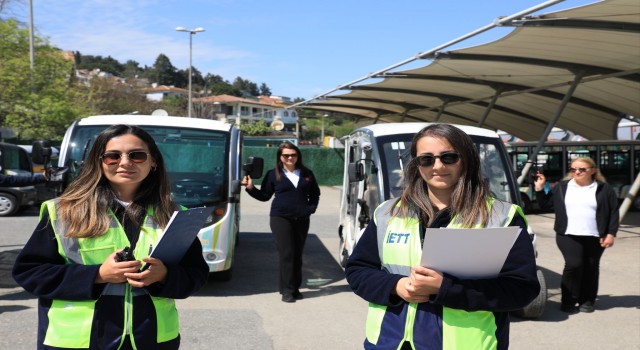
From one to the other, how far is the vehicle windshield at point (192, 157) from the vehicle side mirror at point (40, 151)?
0.36 meters

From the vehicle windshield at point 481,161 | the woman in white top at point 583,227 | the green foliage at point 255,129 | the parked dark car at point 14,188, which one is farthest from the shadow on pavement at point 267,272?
the green foliage at point 255,129

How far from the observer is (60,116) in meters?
31.9

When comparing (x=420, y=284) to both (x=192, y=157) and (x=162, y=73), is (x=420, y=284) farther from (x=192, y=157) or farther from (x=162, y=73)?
(x=162, y=73)

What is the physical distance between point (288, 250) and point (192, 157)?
1942 mm

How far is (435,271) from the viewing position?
7.73ft

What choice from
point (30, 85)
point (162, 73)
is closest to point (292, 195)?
point (30, 85)

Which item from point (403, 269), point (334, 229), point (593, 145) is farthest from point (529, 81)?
point (403, 269)

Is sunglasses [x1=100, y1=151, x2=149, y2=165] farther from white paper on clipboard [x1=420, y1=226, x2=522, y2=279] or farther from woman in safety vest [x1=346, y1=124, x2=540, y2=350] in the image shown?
white paper on clipboard [x1=420, y1=226, x2=522, y2=279]

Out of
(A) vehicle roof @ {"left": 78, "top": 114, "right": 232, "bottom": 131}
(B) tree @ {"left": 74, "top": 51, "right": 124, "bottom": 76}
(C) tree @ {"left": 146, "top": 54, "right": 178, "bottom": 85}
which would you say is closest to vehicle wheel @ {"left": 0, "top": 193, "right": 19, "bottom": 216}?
(A) vehicle roof @ {"left": 78, "top": 114, "right": 232, "bottom": 131}

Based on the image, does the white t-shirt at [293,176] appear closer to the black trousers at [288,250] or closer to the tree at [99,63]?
the black trousers at [288,250]

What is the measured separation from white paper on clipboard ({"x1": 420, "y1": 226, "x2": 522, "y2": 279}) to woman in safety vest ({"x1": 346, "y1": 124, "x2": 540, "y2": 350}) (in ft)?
0.10

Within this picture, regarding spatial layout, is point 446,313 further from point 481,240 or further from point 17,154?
point 17,154

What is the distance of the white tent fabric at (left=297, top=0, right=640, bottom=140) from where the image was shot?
34.6 feet

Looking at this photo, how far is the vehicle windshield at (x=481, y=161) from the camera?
7.55 metres
